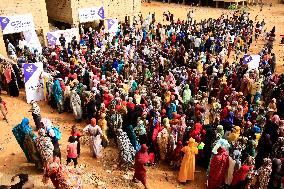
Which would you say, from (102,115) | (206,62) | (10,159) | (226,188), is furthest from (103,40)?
(226,188)

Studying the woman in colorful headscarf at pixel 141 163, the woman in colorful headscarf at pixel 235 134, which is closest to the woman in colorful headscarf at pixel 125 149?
the woman in colorful headscarf at pixel 141 163

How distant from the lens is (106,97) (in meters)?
10.2

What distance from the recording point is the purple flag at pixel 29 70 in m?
11.0

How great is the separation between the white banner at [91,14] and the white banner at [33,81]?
7424 millimetres

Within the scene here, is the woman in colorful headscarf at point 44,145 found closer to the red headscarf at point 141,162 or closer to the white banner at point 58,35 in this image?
the red headscarf at point 141,162

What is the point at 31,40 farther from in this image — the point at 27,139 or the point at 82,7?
the point at 27,139

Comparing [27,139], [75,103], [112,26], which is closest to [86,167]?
[27,139]

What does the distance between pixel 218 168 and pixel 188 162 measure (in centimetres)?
79

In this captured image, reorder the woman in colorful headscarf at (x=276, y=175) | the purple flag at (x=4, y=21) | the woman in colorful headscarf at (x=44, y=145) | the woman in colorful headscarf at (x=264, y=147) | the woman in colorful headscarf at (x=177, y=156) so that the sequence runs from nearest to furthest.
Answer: the woman in colorful headscarf at (x=276, y=175)
the woman in colorful headscarf at (x=44, y=145)
the woman in colorful headscarf at (x=264, y=147)
the woman in colorful headscarf at (x=177, y=156)
the purple flag at (x=4, y=21)

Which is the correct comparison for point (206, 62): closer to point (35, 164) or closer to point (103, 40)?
point (103, 40)

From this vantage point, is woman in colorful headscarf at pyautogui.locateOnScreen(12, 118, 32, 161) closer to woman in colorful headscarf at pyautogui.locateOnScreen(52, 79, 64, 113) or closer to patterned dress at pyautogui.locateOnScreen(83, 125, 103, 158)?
patterned dress at pyautogui.locateOnScreen(83, 125, 103, 158)

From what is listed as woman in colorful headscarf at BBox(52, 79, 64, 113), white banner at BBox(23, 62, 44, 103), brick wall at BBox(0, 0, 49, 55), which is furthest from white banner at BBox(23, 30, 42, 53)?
woman in colorful headscarf at BBox(52, 79, 64, 113)

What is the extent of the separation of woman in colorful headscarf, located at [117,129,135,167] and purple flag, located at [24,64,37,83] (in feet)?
14.4

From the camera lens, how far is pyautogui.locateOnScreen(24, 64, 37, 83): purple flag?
36.1 ft
